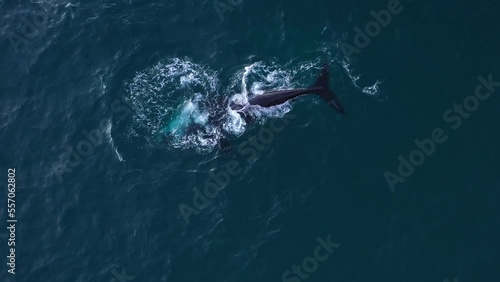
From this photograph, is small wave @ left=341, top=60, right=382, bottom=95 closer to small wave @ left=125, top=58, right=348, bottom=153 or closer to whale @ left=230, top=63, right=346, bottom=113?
small wave @ left=125, top=58, right=348, bottom=153

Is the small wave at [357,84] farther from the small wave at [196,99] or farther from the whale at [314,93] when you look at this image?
the whale at [314,93]

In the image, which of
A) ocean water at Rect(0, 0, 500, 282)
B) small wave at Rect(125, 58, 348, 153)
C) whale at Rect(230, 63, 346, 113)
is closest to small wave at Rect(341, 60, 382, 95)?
ocean water at Rect(0, 0, 500, 282)

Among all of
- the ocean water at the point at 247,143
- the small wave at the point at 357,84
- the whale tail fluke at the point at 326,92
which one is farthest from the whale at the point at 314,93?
the small wave at the point at 357,84

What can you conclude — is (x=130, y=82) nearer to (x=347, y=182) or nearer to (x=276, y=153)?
Result: (x=276, y=153)

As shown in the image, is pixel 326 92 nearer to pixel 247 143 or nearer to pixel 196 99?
pixel 247 143

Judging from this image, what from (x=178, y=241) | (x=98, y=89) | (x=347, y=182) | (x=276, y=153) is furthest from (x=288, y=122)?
(x=98, y=89)

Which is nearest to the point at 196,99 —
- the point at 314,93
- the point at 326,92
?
the point at 314,93
